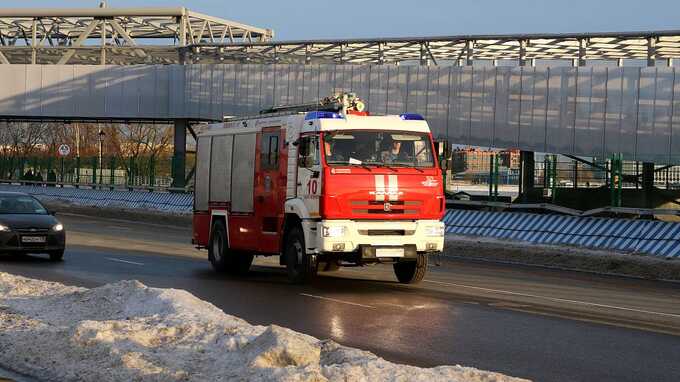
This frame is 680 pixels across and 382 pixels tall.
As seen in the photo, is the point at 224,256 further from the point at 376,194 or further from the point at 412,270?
the point at 376,194

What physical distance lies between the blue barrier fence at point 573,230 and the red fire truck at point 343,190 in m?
8.25

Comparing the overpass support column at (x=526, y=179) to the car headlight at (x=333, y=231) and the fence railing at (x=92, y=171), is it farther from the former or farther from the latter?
the fence railing at (x=92, y=171)

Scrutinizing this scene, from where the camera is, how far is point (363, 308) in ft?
48.7

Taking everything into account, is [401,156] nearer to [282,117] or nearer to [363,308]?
[282,117]

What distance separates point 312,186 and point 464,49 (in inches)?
1103

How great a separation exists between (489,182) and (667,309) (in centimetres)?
1852

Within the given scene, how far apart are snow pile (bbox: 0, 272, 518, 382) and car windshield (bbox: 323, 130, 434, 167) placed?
17.0 ft

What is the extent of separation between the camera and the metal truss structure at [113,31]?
55.6 m

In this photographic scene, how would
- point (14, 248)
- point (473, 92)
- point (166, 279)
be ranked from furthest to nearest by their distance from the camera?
point (473, 92) < point (14, 248) < point (166, 279)

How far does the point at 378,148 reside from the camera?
17406 millimetres

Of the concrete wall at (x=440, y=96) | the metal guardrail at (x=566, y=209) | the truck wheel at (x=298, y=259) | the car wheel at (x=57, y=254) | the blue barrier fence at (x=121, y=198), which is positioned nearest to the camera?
the truck wheel at (x=298, y=259)

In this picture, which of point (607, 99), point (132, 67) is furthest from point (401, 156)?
point (132, 67)

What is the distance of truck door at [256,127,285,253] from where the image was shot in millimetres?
18297

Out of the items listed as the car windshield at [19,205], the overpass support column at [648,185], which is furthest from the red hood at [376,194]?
the overpass support column at [648,185]
